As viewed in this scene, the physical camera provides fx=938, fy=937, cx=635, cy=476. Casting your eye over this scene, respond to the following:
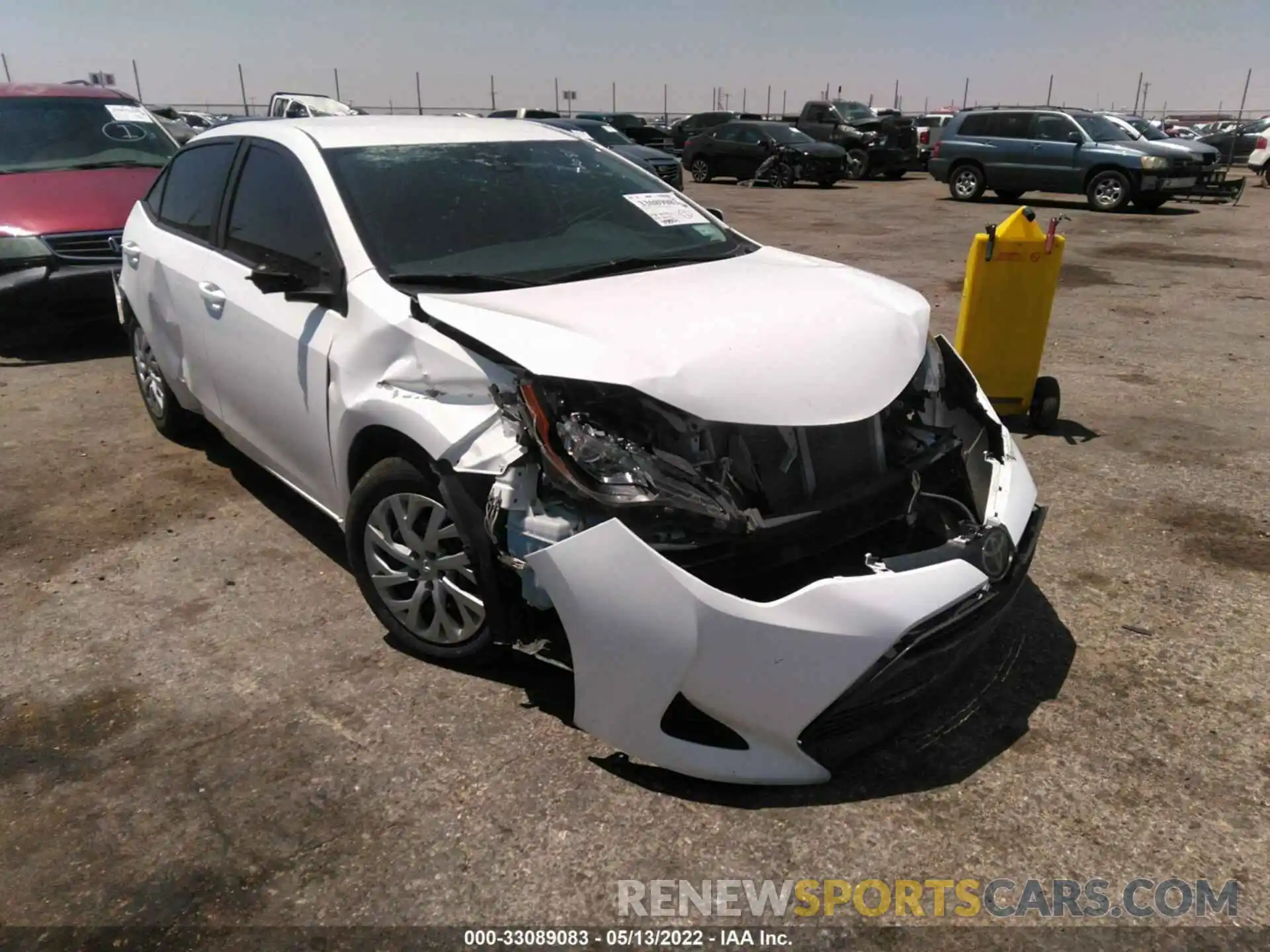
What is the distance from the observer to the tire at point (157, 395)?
198 inches

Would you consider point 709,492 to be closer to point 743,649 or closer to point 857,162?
point 743,649

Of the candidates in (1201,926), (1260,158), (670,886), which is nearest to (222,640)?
(670,886)

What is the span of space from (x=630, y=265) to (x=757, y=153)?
20080 mm

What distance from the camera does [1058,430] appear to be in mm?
5293

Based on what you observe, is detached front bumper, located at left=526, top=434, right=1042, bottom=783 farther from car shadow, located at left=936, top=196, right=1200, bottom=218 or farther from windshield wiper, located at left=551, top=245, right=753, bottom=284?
car shadow, located at left=936, top=196, right=1200, bottom=218

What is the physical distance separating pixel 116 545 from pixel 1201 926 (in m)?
4.05

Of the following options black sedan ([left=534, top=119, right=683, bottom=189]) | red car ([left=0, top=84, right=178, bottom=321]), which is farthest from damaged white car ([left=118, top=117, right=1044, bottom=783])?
black sedan ([left=534, top=119, right=683, bottom=189])

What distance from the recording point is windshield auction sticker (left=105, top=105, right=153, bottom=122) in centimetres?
792

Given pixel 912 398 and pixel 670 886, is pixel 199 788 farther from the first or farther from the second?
pixel 912 398

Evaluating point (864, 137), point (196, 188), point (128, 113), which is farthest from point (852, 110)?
point (196, 188)

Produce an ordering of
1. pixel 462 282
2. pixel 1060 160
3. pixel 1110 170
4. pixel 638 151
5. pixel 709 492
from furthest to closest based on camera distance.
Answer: pixel 638 151
pixel 1060 160
pixel 1110 170
pixel 462 282
pixel 709 492

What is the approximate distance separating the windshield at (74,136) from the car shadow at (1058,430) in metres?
6.63

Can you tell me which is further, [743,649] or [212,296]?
[212,296]

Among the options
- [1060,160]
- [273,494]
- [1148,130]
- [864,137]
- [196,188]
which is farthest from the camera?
[864,137]
